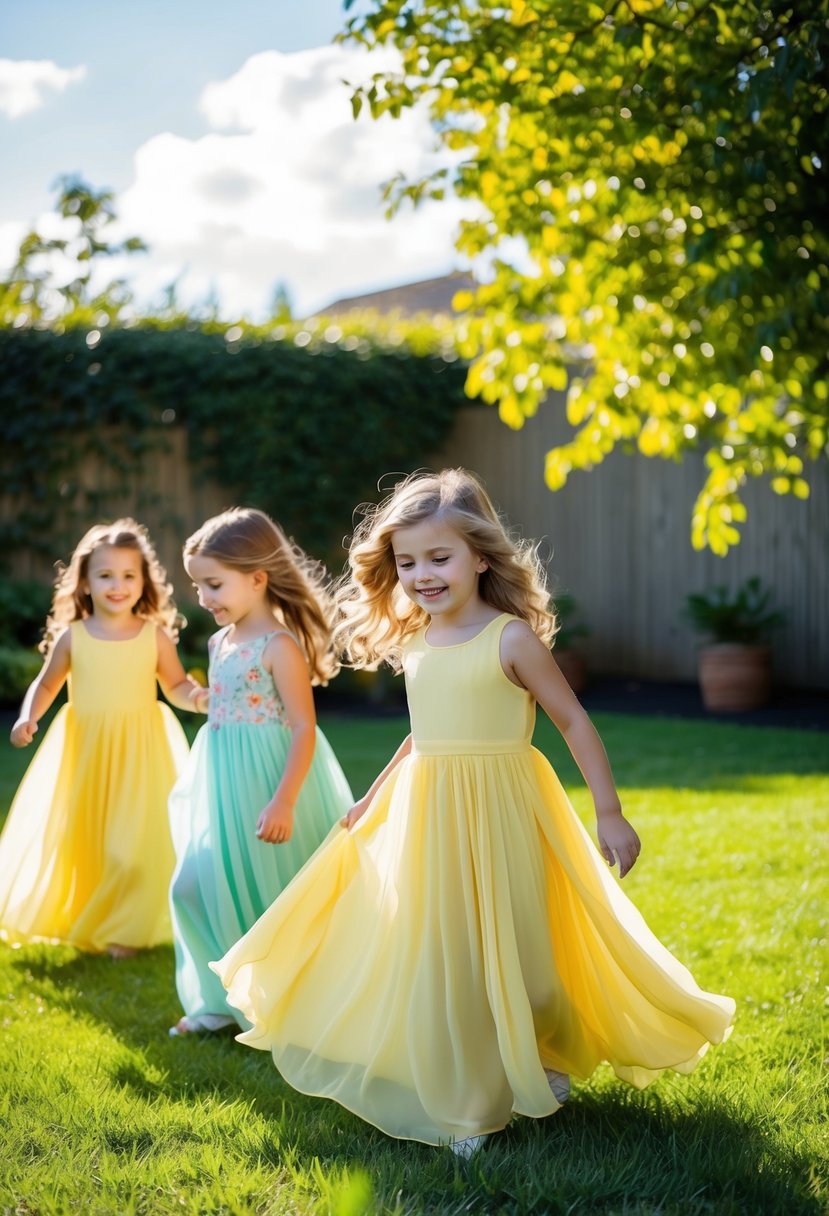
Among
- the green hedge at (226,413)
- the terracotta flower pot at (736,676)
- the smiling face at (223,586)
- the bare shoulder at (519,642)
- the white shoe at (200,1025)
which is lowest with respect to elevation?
the white shoe at (200,1025)

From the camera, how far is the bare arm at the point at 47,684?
403 cm

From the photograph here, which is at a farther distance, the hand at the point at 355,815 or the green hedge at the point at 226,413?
the green hedge at the point at 226,413

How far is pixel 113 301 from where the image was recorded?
14898 mm

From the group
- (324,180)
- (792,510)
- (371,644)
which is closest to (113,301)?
(324,180)

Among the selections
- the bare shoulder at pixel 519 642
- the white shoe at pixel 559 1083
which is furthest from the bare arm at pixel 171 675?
the white shoe at pixel 559 1083

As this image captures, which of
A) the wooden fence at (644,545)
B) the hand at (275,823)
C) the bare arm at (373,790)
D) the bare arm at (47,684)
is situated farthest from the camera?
the wooden fence at (644,545)

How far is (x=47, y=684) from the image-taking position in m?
4.20

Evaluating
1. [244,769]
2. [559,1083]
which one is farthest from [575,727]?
[244,769]

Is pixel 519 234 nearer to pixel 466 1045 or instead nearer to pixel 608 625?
pixel 466 1045

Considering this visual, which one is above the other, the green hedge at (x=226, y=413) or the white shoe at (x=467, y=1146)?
the green hedge at (x=226, y=413)

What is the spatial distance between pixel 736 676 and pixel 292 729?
21.3 ft

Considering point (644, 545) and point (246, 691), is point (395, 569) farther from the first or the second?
point (644, 545)

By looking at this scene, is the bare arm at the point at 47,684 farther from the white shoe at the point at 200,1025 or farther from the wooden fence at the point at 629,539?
the wooden fence at the point at 629,539

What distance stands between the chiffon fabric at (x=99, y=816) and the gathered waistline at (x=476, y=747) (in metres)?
1.77
